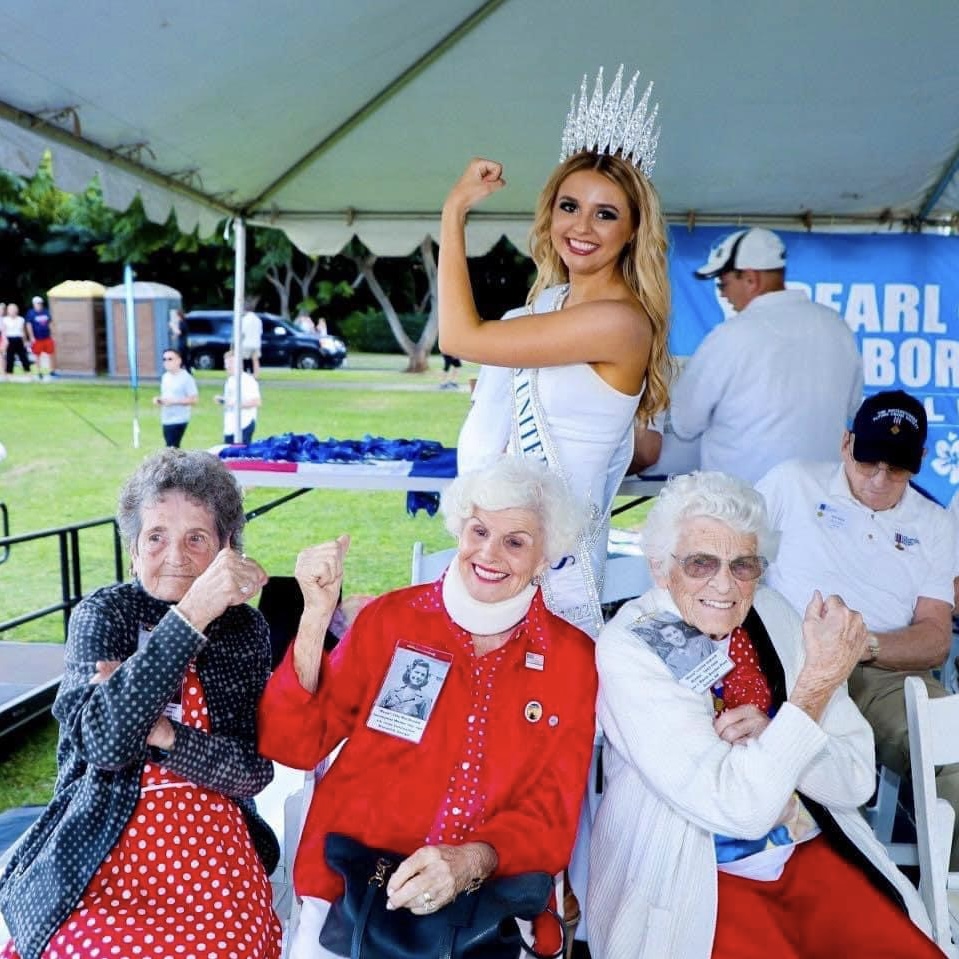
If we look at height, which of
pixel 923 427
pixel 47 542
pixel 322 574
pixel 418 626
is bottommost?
pixel 47 542

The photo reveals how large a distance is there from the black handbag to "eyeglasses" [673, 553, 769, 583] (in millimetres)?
633

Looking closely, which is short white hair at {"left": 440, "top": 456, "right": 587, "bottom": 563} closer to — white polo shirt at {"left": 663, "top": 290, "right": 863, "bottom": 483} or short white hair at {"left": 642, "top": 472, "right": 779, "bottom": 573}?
short white hair at {"left": 642, "top": 472, "right": 779, "bottom": 573}

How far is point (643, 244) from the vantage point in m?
2.20

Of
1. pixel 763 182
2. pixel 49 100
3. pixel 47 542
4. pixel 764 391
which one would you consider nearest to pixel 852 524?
pixel 764 391

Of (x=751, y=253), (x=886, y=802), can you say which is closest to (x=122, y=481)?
(x=751, y=253)

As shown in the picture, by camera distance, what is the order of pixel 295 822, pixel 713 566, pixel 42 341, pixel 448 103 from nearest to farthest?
pixel 713 566 → pixel 295 822 → pixel 448 103 → pixel 42 341

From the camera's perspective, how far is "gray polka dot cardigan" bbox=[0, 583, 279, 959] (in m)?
1.60

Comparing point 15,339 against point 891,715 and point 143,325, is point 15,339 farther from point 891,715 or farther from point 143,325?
point 891,715

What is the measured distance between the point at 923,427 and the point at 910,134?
119 inches

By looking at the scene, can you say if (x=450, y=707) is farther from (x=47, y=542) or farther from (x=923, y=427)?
(x=47, y=542)

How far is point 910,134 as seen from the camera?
4984 millimetres

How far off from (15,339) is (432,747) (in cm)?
Result: 2265

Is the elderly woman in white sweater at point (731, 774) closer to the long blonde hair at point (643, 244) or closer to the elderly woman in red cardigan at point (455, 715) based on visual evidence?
the elderly woman in red cardigan at point (455, 715)

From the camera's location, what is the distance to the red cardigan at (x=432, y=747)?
5.80 feet
